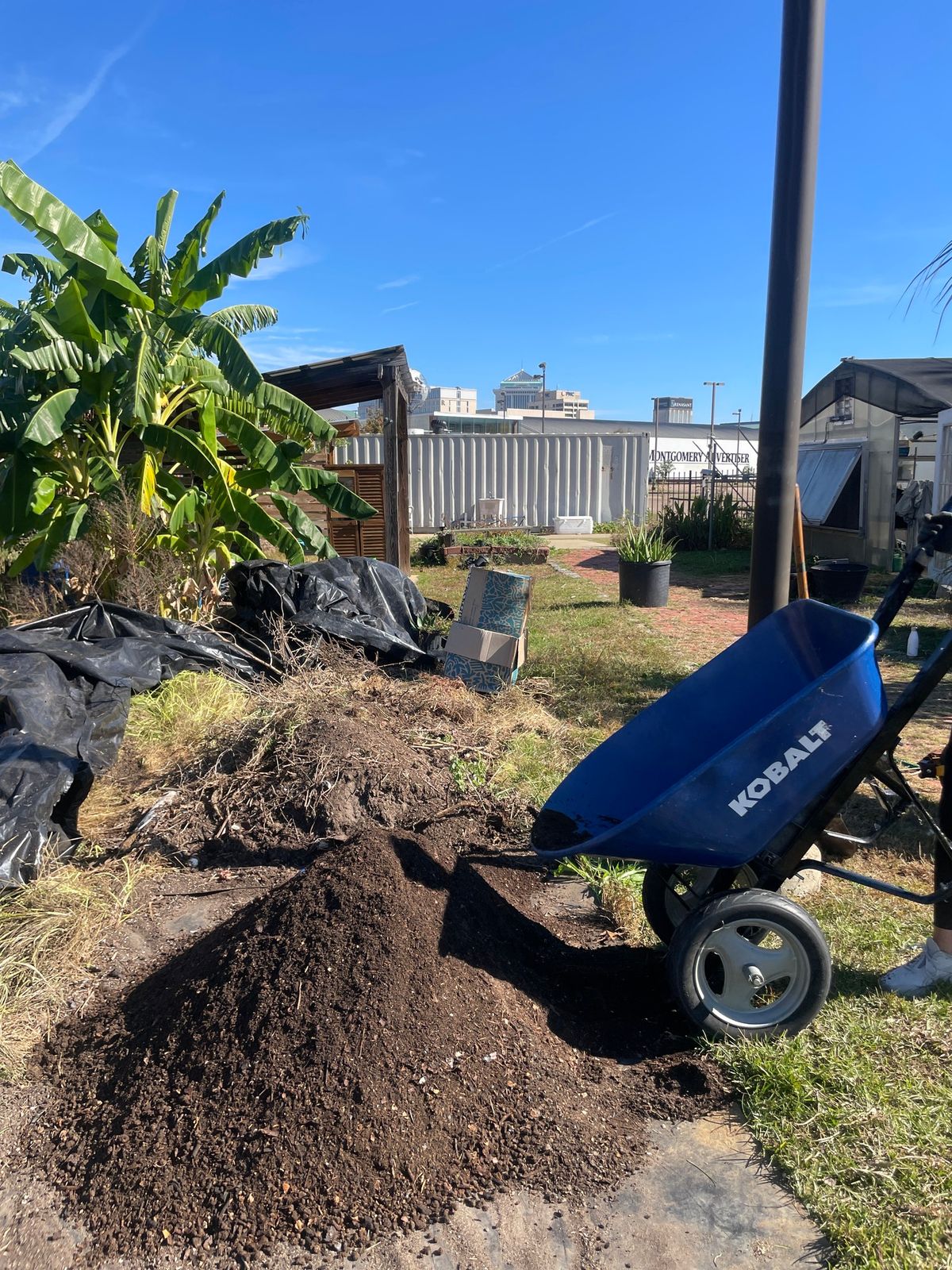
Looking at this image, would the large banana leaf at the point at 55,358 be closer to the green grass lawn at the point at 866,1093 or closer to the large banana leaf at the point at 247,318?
the large banana leaf at the point at 247,318

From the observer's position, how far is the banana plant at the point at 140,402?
7.21 meters

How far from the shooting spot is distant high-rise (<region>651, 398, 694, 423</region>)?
7450cm

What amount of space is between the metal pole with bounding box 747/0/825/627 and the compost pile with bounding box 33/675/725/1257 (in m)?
2.49

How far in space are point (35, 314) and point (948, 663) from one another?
760 cm

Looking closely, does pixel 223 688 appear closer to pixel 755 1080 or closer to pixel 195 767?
pixel 195 767

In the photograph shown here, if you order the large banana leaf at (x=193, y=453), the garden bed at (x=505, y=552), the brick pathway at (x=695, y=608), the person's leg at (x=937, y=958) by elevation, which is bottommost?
the person's leg at (x=937, y=958)

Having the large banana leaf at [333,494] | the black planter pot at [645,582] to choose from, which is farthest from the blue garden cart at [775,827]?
the black planter pot at [645,582]

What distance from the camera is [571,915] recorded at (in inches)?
146

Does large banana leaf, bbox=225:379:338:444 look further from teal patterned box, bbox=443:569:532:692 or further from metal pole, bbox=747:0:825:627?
metal pole, bbox=747:0:825:627

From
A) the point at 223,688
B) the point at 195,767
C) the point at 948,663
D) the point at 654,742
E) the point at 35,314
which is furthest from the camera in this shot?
the point at 35,314

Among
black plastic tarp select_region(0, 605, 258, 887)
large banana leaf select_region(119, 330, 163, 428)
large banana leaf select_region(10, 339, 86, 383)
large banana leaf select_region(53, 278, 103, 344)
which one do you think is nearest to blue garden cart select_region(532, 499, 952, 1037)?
black plastic tarp select_region(0, 605, 258, 887)

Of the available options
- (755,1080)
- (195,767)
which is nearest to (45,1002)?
(195,767)

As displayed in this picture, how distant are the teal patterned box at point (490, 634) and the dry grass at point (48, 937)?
3464mm

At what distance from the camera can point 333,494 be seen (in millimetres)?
9070
